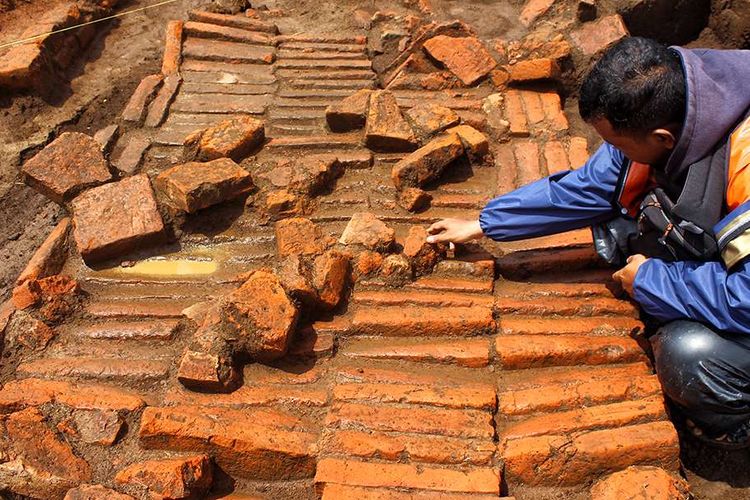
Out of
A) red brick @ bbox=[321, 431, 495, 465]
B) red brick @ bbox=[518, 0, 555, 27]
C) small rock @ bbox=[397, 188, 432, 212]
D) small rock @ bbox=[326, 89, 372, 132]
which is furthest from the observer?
red brick @ bbox=[518, 0, 555, 27]

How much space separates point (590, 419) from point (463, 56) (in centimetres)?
241

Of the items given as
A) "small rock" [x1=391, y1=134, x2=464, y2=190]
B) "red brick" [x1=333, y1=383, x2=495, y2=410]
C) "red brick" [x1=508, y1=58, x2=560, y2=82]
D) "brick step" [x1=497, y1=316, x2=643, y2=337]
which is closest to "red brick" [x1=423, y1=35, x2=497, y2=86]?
"red brick" [x1=508, y1=58, x2=560, y2=82]

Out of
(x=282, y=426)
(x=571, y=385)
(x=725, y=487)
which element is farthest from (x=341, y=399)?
(x=725, y=487)

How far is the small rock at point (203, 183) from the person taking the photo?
116 inches

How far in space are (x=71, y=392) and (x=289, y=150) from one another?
1.63 metres

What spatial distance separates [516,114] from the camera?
3.62 m

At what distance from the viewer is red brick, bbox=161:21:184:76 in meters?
4.14

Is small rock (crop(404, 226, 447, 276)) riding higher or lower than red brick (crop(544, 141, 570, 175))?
higher

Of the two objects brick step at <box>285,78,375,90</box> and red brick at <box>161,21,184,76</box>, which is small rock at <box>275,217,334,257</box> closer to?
brick step at <box>285,78,375,90</box>

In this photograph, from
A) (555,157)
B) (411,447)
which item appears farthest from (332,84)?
(411,447)

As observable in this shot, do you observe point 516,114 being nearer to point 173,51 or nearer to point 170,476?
point 173,51

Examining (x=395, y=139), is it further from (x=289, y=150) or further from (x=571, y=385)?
(x=571, y=385)

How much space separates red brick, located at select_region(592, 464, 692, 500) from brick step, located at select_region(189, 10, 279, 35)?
3.67m

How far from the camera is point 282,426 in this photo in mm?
2305
